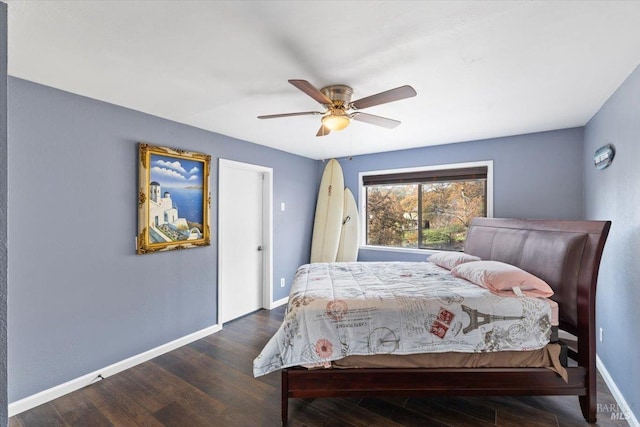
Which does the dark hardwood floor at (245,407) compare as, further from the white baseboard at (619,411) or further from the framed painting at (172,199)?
the framed painting at (172,199)

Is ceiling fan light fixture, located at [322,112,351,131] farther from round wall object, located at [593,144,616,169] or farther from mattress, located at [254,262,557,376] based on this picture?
round wall object, located at [593,144,616,169]

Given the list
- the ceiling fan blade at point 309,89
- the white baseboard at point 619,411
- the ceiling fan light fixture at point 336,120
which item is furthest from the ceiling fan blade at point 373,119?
the white baseboard at point 619,411

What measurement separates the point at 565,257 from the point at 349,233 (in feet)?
8.94

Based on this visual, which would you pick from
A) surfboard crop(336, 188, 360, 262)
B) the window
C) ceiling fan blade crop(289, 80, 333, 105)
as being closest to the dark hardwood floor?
the window

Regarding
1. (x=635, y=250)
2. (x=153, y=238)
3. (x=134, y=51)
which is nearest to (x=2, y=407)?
(x=153, y=238)

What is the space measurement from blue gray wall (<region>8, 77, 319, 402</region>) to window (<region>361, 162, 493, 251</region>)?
8.92 ft

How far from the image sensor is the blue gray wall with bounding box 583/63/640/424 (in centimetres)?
185

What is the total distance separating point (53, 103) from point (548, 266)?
396 cm

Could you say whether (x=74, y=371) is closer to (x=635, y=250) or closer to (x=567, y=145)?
(x=635, y=250)

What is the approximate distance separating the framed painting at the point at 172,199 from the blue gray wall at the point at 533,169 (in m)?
3.07

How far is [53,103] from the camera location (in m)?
2.10

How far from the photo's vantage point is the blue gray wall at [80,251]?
6.46ft

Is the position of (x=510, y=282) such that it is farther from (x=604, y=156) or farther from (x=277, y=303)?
(x=277, y=303)

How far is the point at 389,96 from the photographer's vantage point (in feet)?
5.81
